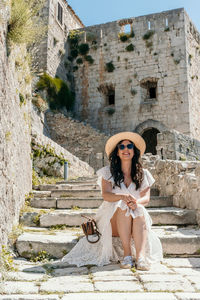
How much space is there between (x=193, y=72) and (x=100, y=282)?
55.0 feet

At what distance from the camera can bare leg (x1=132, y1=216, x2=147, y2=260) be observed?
3.03m

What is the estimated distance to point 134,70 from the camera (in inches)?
694

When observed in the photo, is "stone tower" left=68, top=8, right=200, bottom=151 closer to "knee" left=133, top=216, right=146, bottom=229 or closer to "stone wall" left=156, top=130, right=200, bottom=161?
"stone wall" left=156, top=130, right=200, bottom=161

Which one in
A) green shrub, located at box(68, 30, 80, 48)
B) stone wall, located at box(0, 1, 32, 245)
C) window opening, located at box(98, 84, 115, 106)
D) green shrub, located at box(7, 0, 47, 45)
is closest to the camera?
stone wall, located at box(0, 1, 32, 245)

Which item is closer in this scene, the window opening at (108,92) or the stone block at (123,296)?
the stone block at (123,296)

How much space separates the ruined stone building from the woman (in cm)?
1318

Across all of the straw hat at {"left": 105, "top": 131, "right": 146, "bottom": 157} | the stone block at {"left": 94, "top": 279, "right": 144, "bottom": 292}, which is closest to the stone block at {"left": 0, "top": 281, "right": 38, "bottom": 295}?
the stone block at {"left": 94, "top": 279, "right": 144, "bottom": 292}

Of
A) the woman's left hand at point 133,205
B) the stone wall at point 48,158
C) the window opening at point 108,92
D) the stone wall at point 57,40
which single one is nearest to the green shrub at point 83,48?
the stone wall at point 57,40

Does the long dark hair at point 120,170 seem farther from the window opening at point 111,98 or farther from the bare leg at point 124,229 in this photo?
the window opening at point 111,98

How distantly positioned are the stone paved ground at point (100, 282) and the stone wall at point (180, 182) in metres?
1.30

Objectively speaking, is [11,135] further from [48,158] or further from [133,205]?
[48,158]

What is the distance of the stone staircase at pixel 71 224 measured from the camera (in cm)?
344

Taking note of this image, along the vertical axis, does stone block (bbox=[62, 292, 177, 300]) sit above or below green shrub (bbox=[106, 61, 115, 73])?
below

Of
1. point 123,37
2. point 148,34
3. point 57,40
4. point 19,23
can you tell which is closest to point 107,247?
point 19,23
